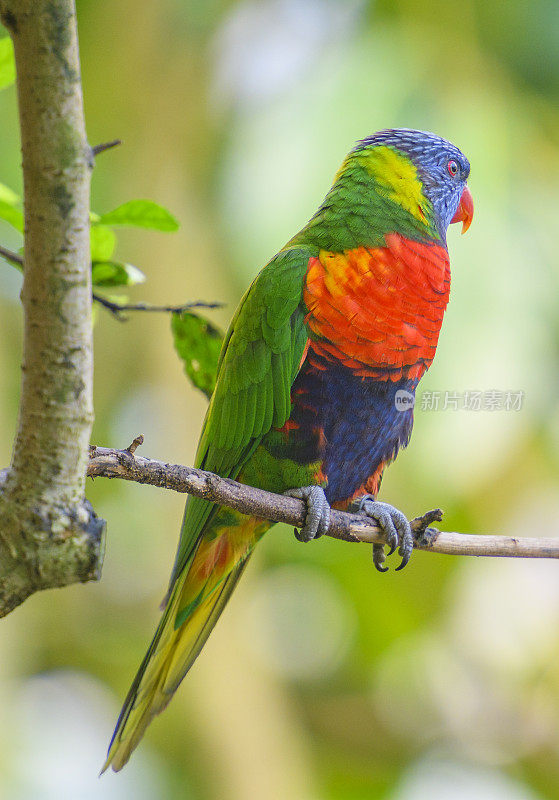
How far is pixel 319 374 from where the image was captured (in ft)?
6.35

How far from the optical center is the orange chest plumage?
184 cm

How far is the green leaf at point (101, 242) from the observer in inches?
63.6

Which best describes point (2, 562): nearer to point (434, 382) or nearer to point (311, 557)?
point (434, 382)

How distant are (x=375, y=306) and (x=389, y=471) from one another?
8.59ft

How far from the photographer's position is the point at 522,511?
173 inches

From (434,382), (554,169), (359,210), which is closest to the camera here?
(359,210)

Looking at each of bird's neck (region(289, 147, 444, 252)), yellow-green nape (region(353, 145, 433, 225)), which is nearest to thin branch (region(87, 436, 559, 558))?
bird's neck (region(289, 147, 444, 252))

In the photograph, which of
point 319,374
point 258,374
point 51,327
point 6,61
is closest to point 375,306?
point 319,374

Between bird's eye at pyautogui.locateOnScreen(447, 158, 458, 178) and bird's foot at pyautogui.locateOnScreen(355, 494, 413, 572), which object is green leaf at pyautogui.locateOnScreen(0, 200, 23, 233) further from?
bird's eye at pyautogui.locateOnScreen(447, 158, 458, 178)

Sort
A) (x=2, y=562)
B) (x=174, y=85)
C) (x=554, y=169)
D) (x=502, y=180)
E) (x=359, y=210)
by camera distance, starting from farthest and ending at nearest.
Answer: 1. (x=174, y=85)
2. (x=554, y=169)
3. (x=502, y=180)
4. (x=359, y=210)
5. (x=2, y=562)

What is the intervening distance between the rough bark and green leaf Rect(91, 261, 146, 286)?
0.78m

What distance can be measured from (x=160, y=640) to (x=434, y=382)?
2160 millimetres

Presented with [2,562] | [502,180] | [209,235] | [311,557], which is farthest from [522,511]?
[2,562]

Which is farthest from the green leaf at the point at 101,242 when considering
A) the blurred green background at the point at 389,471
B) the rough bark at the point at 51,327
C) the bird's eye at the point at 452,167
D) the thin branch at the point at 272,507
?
the blurred green background at the point at 389,471
